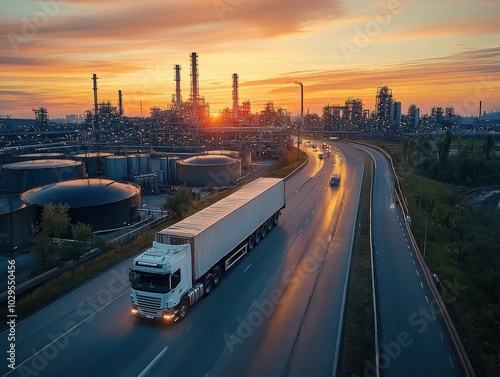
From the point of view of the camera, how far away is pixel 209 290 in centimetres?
1881

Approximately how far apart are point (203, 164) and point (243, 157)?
49.4ft

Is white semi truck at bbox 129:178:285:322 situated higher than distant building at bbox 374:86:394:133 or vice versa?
distant building at bbox 374:86:394:133

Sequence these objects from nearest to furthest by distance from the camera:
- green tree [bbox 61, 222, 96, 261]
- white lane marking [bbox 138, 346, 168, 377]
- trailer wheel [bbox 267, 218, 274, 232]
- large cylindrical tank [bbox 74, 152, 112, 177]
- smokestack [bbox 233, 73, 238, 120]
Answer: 1. white lane marking [bbox 138, 346, 168, 377]
2. green tree [bbox 61, 222, 96, 261]
3. trailer wheel [bbox 267, 218, 274, 232]
4. large cylindrical tank [bbox 74, 152, 112, 177]
5. smokestack [bbox 233, 73, 238, 120]

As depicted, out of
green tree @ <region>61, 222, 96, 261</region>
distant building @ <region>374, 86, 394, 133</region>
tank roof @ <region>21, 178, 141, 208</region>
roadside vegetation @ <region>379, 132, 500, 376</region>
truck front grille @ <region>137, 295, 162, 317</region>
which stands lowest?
roadside vegetation @ <region>379, 132, 500, 376</region>

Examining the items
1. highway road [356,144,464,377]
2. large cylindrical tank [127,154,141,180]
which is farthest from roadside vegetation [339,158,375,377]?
large cylindrical tank [127,154,141,180]

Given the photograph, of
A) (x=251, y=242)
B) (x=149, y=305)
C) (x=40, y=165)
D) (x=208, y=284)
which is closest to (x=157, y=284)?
(x=149, y=305)

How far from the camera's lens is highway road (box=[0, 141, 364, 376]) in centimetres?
1341

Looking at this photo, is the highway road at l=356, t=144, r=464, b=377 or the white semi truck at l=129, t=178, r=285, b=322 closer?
the highway road at l=356, t=144, r=464, b=377

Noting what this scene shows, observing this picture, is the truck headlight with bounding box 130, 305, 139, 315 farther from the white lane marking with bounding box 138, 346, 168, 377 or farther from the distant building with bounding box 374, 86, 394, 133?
the distant building with bounding box 374, 86, 394, 133

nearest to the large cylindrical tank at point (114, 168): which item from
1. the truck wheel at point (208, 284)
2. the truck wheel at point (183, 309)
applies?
the truck wheel at point (208, 284)

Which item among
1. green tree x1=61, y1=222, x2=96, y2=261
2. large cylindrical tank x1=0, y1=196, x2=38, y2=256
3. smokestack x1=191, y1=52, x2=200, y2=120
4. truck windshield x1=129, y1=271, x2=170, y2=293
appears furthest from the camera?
smokestack x1=191, y1=52, x2=200, y2=120

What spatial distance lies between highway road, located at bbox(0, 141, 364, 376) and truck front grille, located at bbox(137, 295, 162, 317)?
0.64m

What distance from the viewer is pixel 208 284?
18719 millimetres

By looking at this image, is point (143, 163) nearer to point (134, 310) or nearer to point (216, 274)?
point (216, 274)
